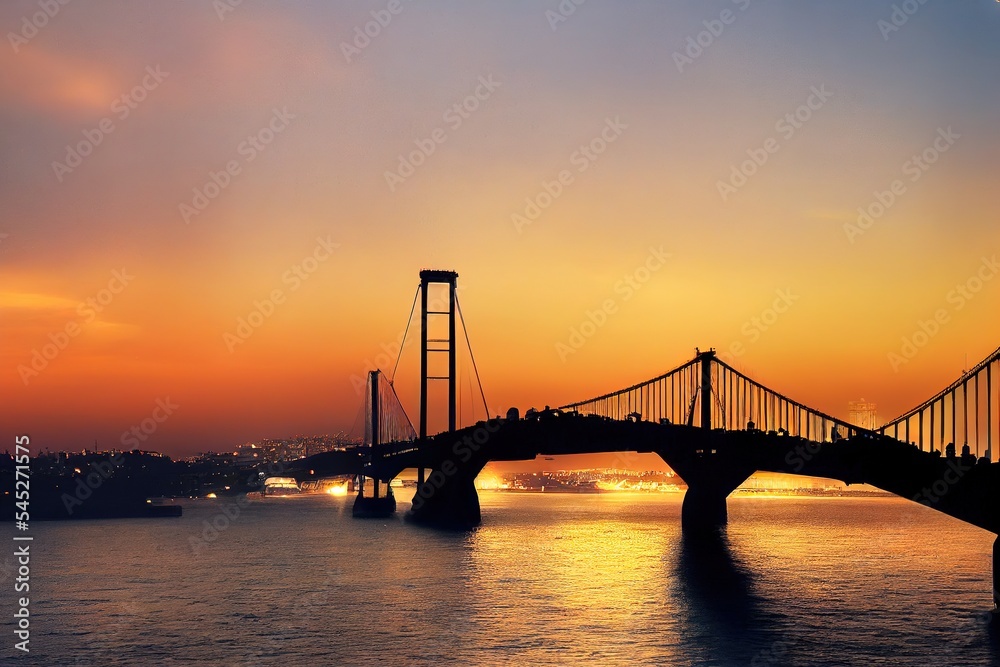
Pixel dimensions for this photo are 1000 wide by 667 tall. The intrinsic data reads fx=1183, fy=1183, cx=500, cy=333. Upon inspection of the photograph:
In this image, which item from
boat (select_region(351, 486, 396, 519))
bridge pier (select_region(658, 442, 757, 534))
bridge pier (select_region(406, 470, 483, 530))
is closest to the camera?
bridge pier (select_region(658, 442, 757, 534))

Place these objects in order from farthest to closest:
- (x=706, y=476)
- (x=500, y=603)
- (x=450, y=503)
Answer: (x=450, y=503) < (x=706, y=476) < (x=500, y=603)

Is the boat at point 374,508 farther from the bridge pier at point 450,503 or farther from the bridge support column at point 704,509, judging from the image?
the bridge support column at point 704,509

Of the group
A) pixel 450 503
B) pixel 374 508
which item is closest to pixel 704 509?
pixel 450 503

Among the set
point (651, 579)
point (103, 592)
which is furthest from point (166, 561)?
point (651, 579)

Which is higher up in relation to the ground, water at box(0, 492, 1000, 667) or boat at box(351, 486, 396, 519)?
water at box(0, 492, 1000, 667)

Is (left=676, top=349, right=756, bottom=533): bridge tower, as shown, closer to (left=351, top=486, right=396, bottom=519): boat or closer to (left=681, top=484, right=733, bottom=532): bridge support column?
(left=681, top=484, right=733, bottom=532): bridge support column

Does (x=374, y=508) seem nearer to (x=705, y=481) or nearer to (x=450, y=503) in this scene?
(x=450, y=503)

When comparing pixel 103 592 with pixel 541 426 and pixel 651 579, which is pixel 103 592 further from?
pixel 541 426

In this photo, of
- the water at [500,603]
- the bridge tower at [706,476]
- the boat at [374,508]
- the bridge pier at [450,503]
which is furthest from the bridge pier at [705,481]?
the boat at [374,508]

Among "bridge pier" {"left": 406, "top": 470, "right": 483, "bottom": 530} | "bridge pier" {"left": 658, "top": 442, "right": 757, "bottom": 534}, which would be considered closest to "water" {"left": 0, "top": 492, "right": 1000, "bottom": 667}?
"bridge pier" {"left": 658, "top": 442, "right": 757, "bottom": 534}
